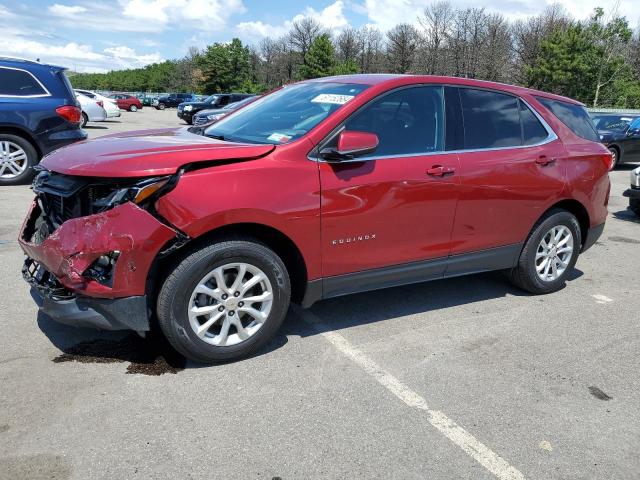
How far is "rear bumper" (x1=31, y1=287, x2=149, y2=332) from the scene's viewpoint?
3.10 meters

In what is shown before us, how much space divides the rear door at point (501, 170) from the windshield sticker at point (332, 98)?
1.01 metres

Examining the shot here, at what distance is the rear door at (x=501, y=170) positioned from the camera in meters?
Answer: 4.23

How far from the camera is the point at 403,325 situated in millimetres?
4230

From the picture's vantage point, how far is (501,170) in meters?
4.34

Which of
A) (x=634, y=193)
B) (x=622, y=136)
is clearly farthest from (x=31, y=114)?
(x=622, y=136)

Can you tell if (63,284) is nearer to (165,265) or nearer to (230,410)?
(165,265)

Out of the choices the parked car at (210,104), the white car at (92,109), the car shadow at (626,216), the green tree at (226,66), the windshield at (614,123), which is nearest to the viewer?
the car shadow at (626,216)

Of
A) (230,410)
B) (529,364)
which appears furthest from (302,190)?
(529,364)

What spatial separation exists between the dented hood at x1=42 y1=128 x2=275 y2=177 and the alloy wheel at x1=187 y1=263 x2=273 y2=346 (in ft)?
2.16

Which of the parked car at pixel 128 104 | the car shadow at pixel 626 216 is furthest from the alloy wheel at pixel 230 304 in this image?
the parked car at pixel 128 104

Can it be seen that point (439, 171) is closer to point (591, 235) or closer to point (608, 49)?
point (591, 235)

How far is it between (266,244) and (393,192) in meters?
0.95

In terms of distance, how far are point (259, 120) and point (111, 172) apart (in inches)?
56.3

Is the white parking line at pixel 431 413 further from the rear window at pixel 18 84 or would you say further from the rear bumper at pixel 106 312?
the rear window at pixel 18 84
